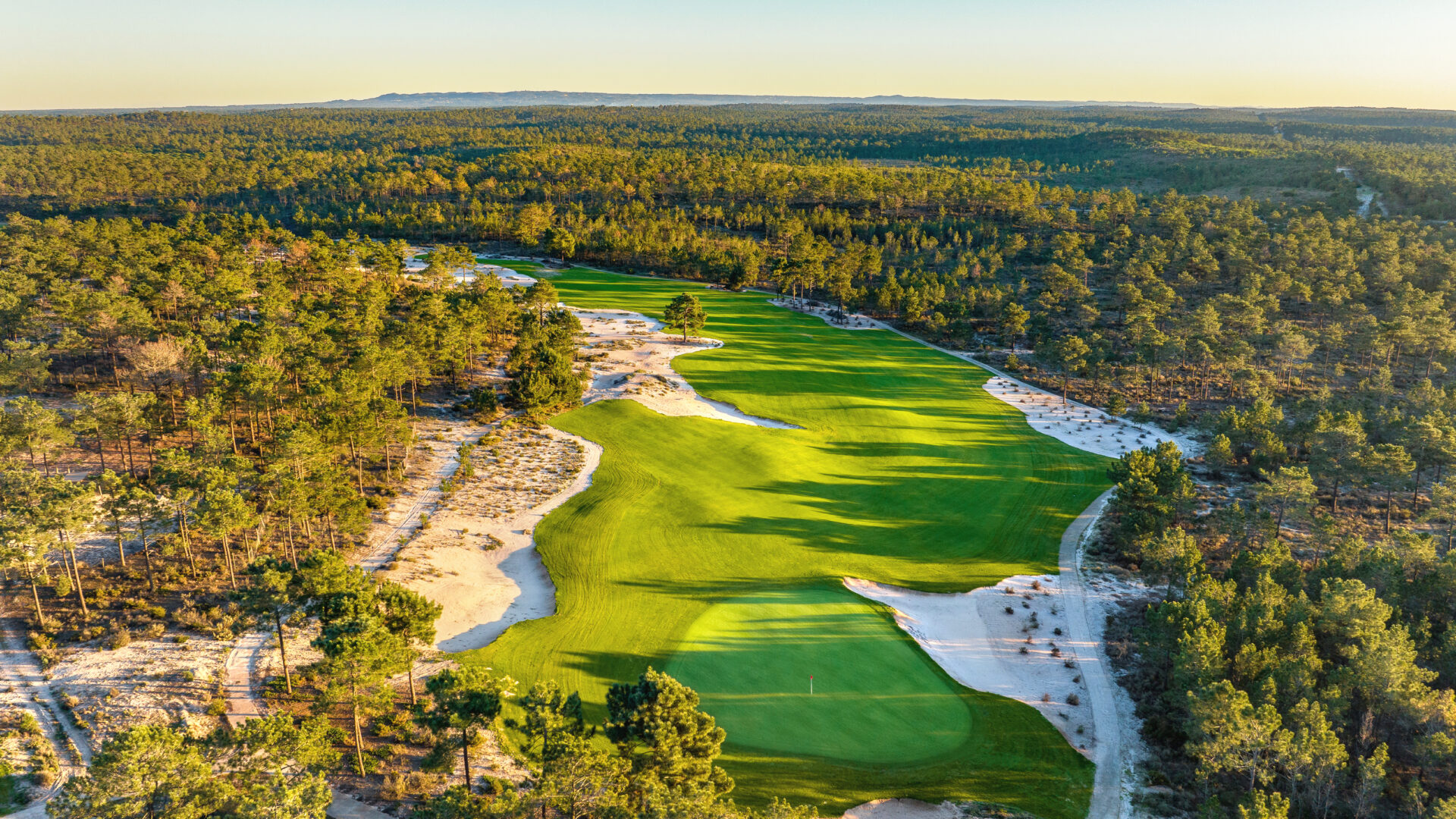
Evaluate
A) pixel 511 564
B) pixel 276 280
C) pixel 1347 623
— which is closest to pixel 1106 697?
pixel 1347 623

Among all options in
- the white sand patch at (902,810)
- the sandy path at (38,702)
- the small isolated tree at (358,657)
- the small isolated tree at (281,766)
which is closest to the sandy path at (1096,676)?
the white sand patch at (902,810)

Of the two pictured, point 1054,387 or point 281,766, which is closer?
point 281,766

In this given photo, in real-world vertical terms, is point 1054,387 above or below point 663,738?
above

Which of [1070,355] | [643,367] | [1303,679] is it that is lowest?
[1303,679]

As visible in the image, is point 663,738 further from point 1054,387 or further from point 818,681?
point 1054,387

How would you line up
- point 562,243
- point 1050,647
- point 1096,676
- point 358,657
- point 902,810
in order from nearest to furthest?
point 358,657 < point 902,810 < point 1096,676 < point 1050,647 < point 562,243

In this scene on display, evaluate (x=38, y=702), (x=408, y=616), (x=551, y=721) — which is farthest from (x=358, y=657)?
(x=38, y=702)

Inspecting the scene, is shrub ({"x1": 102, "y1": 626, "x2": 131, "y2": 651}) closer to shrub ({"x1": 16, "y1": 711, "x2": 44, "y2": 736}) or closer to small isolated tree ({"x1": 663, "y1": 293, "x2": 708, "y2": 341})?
shrub ({"x1": 16, "y1": 711, "x2": 44, "y2": 736})

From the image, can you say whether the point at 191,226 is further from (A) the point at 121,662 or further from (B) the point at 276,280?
(A) the point at 121,662
